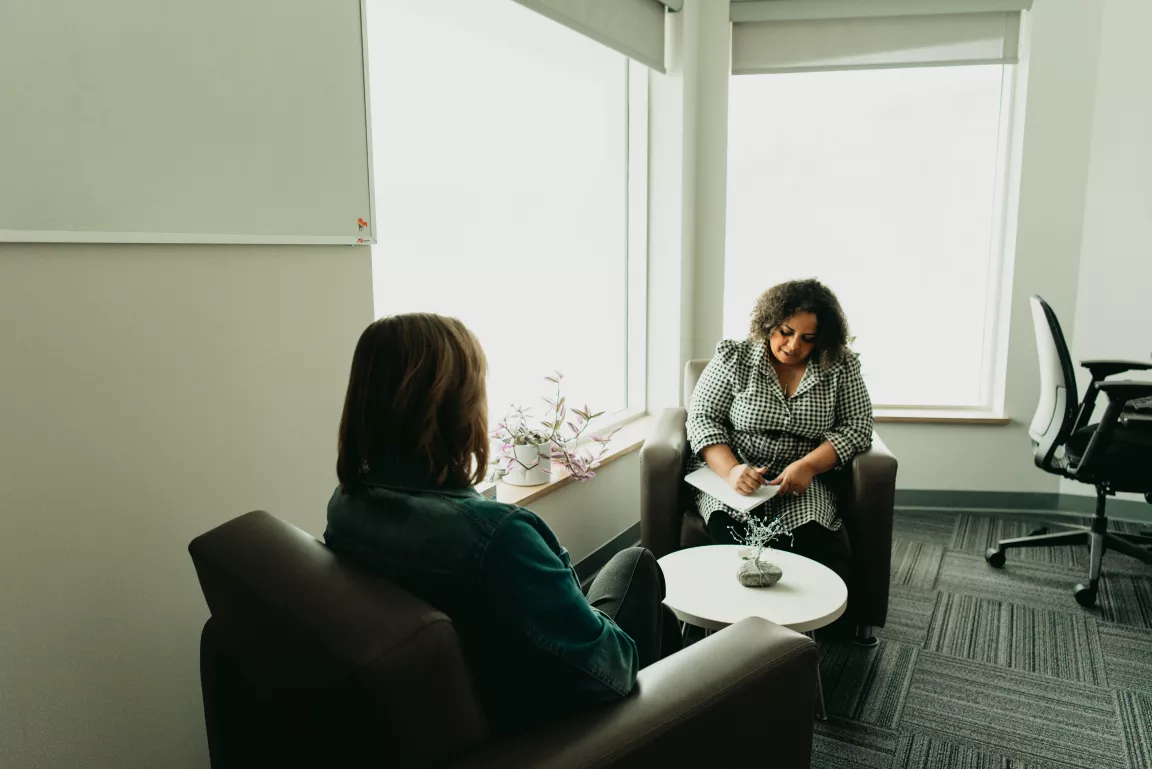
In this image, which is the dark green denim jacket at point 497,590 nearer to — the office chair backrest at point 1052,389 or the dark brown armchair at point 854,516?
the dark brown armchair at point 854,516

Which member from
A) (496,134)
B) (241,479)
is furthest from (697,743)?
(496,134)

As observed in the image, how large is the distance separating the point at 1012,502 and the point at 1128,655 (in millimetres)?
1281

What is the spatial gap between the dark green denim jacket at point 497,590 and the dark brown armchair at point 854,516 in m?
1.27

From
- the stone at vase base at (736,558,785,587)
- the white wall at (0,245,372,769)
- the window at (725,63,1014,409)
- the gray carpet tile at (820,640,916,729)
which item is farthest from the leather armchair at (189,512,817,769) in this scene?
the window at (725,63,1014,409)

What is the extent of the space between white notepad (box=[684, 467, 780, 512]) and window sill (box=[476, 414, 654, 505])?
32 cm

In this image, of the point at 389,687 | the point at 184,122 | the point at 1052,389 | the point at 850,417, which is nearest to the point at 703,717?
the point at 389,687

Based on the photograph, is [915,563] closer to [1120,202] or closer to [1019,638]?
[1019,638]

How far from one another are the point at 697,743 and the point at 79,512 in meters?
1.00

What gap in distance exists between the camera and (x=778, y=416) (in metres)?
2.47

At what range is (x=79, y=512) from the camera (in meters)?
1.29

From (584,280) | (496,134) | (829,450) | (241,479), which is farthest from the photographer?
(584,280)

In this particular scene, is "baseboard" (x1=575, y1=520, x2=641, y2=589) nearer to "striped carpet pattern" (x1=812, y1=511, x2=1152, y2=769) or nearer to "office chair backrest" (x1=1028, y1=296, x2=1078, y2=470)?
"striped carpet pattern" (x1=812, y1=511, x2=1152, y2=769)

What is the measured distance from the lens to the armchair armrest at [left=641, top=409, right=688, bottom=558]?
234 centimetres

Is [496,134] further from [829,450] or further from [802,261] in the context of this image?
[802,261]
